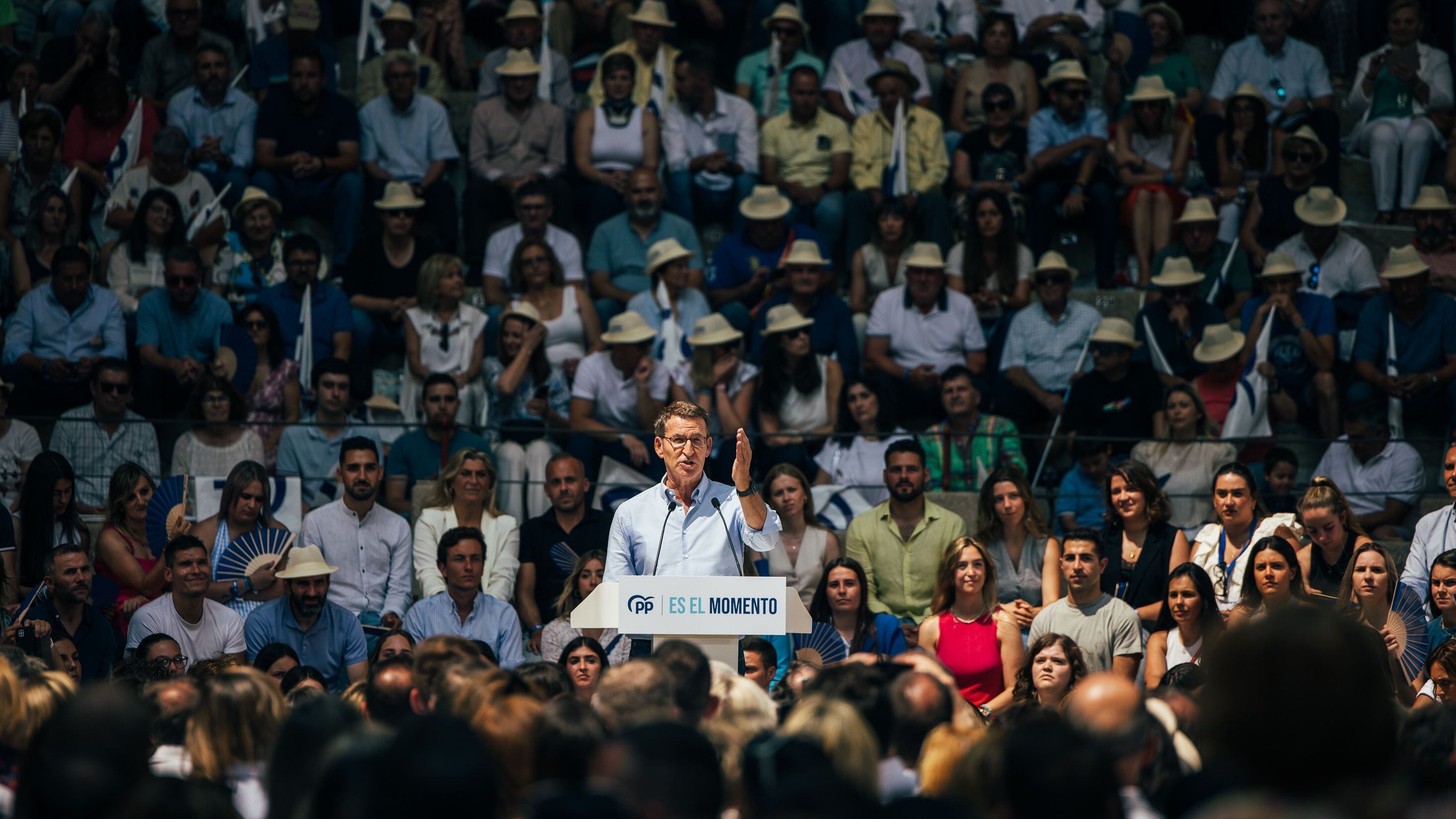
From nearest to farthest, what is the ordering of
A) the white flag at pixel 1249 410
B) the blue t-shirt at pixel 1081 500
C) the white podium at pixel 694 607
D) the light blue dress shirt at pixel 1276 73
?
the white podium at pixel 694 607
the blue t-shirt at pixel 1081 500
the white flag at pixel 1249 410
the light blue dress shirt at pixel 1276 73

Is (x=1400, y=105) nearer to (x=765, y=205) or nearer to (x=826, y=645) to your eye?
(x=765, y=205)

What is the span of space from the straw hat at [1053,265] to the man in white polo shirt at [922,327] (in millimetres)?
557

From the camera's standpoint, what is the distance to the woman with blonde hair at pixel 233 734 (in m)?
4.68

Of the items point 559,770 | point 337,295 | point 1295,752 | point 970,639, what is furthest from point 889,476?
point 1295,752

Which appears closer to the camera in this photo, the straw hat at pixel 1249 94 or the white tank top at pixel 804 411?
the white tank top at pixel 804 411

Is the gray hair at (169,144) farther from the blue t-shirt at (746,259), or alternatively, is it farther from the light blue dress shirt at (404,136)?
the blue t-shirt at (746,259)

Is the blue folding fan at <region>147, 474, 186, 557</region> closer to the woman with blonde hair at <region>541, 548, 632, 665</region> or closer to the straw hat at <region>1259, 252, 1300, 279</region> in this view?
the woman with blonde hair at <region>541, 548, 632, 665</region>

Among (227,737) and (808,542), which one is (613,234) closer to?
(808,542)

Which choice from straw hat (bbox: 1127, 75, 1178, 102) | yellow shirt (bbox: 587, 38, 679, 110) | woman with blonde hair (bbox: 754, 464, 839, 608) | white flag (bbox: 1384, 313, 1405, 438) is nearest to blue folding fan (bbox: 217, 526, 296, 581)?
woman with blonde hair (bbox: 754, 464, 839, 608)

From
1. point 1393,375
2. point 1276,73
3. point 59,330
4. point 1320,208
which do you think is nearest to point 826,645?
point 1393,375

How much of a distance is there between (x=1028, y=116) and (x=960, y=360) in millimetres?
2545

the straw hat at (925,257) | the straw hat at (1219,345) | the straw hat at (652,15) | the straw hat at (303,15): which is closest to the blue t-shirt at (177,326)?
the straw hat at (303,15)

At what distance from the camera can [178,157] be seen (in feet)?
38.4

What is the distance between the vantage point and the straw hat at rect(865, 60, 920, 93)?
41.4 feet
